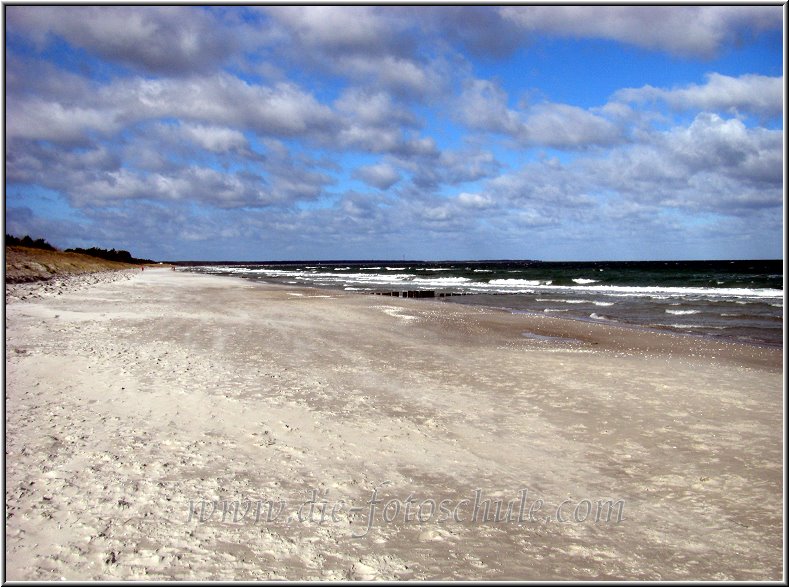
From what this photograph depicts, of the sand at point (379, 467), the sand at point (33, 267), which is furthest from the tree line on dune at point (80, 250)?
the sand at point (379, 467)

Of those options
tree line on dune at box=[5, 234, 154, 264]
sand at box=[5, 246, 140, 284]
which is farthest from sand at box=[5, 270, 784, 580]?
tree line on dune at box=[5, 234, 154, 264]

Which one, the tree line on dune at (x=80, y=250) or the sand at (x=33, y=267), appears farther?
the tree line on dune at (x=80, y=250)

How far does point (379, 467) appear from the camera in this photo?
5129 mm

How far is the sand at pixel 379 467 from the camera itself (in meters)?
3.59

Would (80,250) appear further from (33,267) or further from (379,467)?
(379,467)

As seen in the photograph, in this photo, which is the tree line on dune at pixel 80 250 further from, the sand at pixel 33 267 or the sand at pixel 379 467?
the sand at pixel 379 467

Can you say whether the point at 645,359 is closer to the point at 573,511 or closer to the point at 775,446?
the point at 775,446

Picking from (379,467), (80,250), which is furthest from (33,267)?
(80,250)

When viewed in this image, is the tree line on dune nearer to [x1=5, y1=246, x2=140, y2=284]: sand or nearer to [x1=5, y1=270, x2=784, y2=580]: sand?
[x1=5, y1=246, x2=140, y2=284]: sand

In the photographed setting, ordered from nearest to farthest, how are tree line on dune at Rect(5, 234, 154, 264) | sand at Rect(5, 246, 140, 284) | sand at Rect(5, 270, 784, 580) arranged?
sand at Rect(5, 270, 784, 580) → sand at Rect(5, 246, 140, 284) → tree line on dune at Rect(5, 234, 154, 264)

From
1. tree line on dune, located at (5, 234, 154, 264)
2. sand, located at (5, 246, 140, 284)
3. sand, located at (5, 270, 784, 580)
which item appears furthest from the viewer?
tree line on dune, located at (5, 234, 154, 264)

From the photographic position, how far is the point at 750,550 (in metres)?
3.90

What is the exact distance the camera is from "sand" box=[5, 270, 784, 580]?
359 centimetres

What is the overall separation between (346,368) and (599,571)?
6.67m
